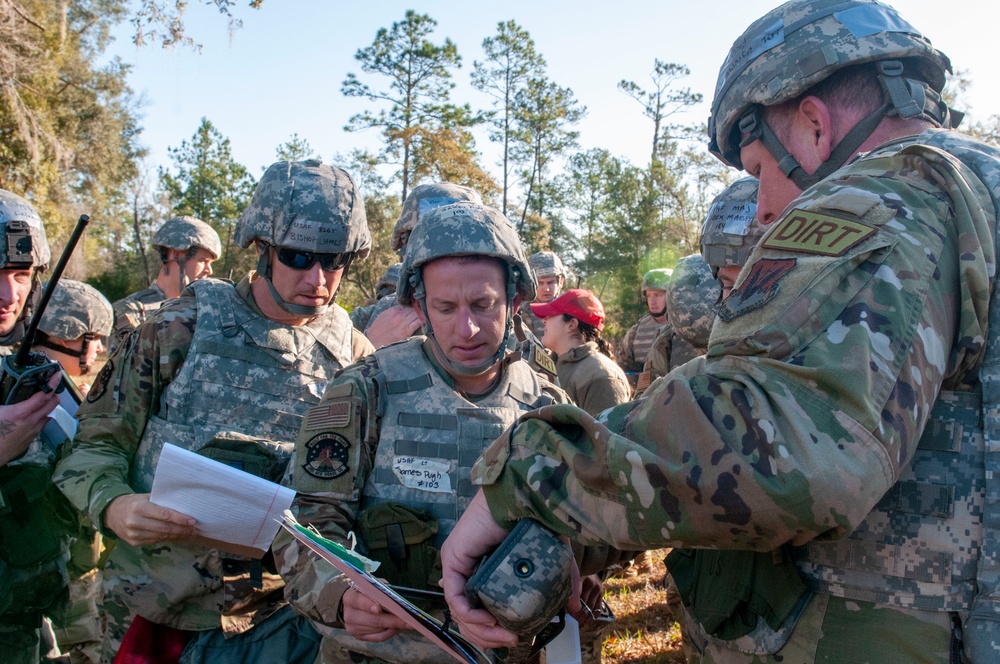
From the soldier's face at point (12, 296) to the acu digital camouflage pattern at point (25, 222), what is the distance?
0.28ft

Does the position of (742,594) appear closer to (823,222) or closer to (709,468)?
(709,468)

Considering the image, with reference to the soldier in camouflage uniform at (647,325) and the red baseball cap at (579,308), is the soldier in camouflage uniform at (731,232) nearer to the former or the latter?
the red baseball cap at (579,308)

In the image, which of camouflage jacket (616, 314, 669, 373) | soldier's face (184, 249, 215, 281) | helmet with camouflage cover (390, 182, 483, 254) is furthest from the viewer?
camouflage jacket (616, 314, 669, 373)

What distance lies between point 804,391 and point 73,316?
471 cm

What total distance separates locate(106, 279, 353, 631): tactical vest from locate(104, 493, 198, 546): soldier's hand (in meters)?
0.31

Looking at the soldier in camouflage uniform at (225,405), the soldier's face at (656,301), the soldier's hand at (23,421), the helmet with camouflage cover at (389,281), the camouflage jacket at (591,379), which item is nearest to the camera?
the soldier in camouflage uniform at (225,405)

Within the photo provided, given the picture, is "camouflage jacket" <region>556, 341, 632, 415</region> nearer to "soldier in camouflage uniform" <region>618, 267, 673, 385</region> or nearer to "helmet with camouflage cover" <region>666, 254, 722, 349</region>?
"helmet with camouflage cover" <region>666, 254, 722, 349</region>

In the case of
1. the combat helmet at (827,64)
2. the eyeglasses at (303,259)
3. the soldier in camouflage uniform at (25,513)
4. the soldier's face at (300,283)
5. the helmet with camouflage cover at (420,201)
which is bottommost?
the soldier in camouflage uniform at (25,513)

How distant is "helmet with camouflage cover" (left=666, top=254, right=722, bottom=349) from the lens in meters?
4.76

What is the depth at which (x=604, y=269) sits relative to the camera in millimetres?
39562

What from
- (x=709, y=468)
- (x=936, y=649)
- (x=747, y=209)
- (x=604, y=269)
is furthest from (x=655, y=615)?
(x=604, y=269)

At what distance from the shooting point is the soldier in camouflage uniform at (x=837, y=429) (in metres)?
1.30

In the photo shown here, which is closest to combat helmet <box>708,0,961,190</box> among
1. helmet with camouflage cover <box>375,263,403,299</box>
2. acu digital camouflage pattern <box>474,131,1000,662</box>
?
acu digital camouflage pattern <box>474,131,1000,662</box>

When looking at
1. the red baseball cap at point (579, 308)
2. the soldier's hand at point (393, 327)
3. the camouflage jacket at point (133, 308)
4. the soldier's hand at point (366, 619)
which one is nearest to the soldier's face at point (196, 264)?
the camouflage jacket at point (133, 308)
